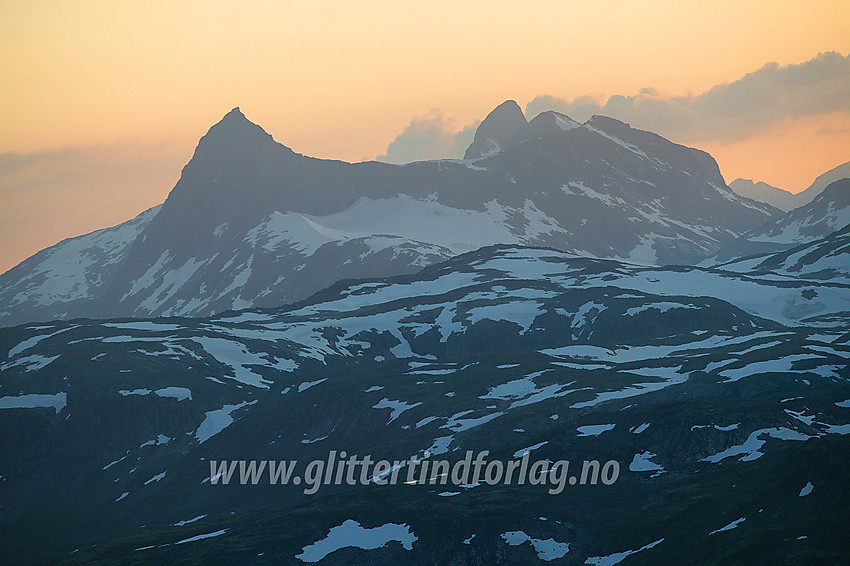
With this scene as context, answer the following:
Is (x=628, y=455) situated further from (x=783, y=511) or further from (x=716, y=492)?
(x=783, y=511)

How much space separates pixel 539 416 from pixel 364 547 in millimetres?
64701

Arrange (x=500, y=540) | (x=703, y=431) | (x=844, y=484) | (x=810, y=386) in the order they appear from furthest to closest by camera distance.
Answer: (x=810, y=386) < (x=703, y=431) < (x=500, y=540) < (x=844, y=484)

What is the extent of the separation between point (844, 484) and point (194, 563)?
76.3 m

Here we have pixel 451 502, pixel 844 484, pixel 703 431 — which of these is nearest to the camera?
pixel 844 484

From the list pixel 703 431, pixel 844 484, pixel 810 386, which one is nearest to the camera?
pixel 844 484

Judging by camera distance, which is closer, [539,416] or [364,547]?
[364,547]

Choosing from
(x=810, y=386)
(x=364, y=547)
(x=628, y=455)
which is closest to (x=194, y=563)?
(x=364, y=547)

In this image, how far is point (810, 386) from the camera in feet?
616

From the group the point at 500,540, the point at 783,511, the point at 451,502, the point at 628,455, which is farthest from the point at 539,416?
the point at 783,511

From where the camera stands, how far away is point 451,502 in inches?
5837

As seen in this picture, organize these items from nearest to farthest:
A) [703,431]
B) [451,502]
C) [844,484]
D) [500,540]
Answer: [844,484], [500,540], [451,502], [703,431]

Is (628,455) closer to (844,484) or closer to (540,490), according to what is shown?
(540,490)

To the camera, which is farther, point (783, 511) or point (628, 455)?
point (628, 455)

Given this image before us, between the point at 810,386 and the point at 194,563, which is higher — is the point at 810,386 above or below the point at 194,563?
below
